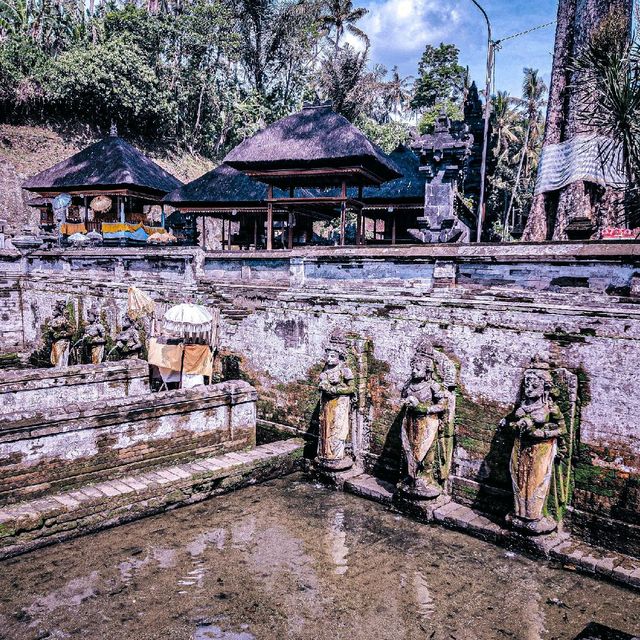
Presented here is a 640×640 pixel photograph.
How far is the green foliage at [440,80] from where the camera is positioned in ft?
133

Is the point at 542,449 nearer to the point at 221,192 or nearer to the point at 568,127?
the point at 568,127

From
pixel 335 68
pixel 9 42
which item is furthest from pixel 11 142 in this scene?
pixel 335 68

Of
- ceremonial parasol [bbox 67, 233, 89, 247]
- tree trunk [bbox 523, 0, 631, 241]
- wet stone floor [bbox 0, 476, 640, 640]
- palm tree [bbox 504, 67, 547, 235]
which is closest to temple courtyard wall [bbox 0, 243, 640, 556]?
A: wet stone floor [bbox 0, 476, 640, 640]

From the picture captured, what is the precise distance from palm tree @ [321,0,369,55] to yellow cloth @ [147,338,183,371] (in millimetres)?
31754

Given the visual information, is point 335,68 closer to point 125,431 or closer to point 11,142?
point 11,142

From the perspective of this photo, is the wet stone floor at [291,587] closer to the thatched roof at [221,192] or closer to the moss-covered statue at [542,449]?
the moss-covered statue at [542,449]

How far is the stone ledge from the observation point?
592 cm

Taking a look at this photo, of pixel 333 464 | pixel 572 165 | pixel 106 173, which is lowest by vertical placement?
pixel 333 464

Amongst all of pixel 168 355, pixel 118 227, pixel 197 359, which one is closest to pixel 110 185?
pixel 118 227

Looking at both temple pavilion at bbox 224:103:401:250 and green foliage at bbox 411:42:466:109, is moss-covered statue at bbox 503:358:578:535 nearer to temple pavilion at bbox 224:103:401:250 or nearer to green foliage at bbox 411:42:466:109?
temple pavilion at bbox 224:103:401:250

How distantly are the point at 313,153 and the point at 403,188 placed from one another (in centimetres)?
580

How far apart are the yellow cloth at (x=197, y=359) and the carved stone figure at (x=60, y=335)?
5045 millimetres

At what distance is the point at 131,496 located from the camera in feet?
22.9

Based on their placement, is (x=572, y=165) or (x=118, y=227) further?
(x=118, y=227)
